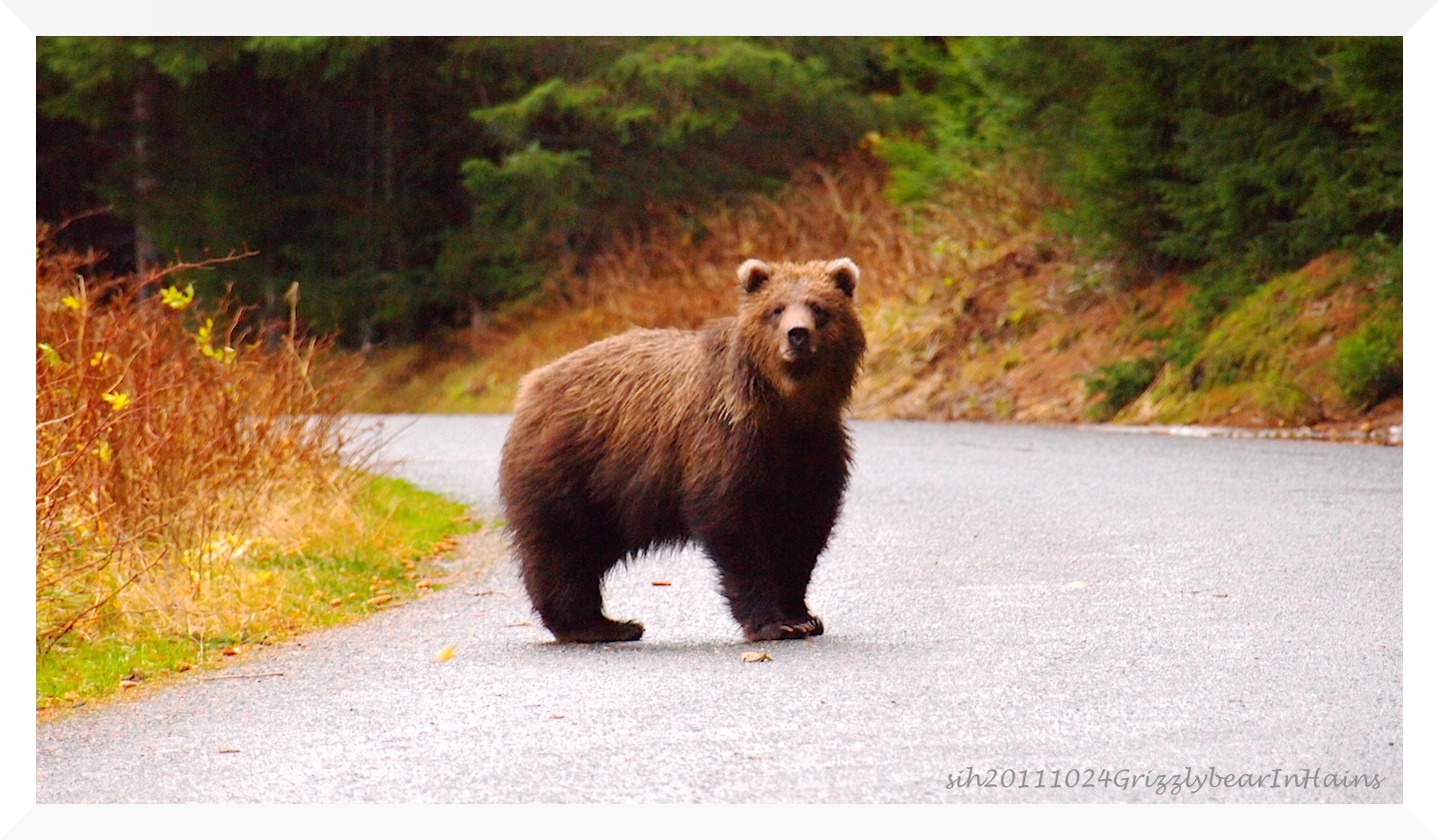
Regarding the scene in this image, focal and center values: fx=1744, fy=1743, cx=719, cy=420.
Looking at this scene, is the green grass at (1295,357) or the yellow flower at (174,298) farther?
the green grass at (1295,357)

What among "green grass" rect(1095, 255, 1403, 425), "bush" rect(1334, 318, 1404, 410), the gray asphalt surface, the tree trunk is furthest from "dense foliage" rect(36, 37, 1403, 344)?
the gray asphalt surface

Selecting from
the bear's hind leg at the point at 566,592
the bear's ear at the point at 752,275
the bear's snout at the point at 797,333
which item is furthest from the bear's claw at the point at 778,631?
the bear's ear at the point at 752,275

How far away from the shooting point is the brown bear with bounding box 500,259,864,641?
22.8ft

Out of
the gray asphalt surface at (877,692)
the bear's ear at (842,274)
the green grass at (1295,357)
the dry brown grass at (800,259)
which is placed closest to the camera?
the gray asphalt surface at (877,692)

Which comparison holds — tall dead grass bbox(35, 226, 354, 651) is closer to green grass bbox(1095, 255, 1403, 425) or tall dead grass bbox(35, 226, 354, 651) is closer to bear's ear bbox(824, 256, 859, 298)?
bear's ear bbox(824, 256, 859, 298)

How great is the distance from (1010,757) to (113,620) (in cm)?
447

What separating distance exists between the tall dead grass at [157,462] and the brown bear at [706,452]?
5.71 feet

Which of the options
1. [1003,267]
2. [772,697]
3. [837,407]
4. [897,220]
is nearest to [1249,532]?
[837,407]

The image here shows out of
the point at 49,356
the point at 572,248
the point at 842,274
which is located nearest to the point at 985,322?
the point at 572,248

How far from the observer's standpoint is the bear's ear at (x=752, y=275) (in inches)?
272

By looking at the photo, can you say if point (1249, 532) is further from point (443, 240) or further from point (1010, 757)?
point (443, 240)

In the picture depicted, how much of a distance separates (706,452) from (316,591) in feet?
9.84

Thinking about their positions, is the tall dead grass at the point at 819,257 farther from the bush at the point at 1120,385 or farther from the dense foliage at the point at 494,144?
the bush at the point at 1120,385

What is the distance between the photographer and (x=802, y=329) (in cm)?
676
